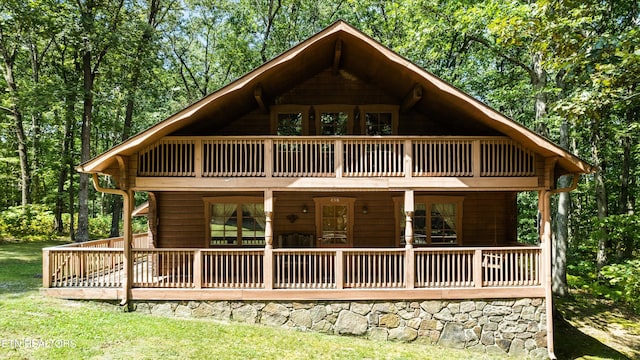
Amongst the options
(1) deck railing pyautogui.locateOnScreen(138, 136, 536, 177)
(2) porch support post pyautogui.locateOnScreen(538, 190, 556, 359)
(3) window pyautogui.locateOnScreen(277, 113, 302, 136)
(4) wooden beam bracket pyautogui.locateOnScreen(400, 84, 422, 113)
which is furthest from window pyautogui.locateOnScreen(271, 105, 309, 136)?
(2) porch support post pyautogui.locateOnScreen(538, 190, 556, 359)

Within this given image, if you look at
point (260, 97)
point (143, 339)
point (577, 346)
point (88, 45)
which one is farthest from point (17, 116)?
point (577, 346)

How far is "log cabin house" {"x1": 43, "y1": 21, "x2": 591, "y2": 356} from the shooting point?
840 cm

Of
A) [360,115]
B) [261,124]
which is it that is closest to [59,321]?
[261,124]

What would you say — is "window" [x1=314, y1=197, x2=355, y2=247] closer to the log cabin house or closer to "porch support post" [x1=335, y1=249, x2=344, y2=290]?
the log cabin house

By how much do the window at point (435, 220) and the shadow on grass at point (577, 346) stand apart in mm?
3682

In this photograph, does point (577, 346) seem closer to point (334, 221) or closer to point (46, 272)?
point (334, 221)

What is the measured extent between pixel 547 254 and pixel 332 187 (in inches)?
209

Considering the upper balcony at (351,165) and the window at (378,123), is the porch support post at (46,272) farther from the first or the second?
the window at (378,123)

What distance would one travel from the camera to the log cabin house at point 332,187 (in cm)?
840

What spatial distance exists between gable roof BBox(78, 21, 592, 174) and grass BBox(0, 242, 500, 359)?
318cm

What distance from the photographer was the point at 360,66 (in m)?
10.5

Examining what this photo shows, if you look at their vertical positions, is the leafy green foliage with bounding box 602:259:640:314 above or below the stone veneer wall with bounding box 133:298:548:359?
above

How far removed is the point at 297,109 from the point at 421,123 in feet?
12.8

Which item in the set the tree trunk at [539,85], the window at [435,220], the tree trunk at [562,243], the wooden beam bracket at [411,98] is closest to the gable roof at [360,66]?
the wooden beam bracket at [411,98]
